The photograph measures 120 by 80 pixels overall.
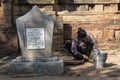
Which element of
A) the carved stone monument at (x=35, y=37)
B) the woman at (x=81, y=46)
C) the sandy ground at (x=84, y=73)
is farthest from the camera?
the woman at (x=81, y=46)

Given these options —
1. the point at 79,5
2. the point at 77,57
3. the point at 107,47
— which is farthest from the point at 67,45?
the point at 79,5

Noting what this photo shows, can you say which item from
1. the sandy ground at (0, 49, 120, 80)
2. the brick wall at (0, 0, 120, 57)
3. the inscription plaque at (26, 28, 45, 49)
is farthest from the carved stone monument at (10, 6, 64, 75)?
the brick wall at (0, 0, 120, 57)

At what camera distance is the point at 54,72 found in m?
9.82

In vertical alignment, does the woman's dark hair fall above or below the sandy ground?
above

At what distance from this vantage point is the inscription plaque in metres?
10.0

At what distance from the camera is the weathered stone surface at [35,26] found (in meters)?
9.99

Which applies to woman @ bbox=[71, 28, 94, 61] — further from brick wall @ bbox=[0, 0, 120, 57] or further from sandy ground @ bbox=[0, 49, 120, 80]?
brick wall @ bbox=[0, 0, 120, 57]

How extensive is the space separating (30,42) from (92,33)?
3.72m

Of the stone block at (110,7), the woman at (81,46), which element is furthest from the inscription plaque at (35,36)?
the stone block at (110,7)

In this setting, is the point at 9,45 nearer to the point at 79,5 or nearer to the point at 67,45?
the point at 67,45

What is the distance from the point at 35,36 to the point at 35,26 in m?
0.26

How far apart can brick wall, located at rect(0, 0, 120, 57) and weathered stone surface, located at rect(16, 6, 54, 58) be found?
2723mm

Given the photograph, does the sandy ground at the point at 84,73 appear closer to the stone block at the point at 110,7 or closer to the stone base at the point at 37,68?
the stone base at the point at 37,68

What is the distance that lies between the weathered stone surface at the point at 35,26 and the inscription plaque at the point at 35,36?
8 centimetres
